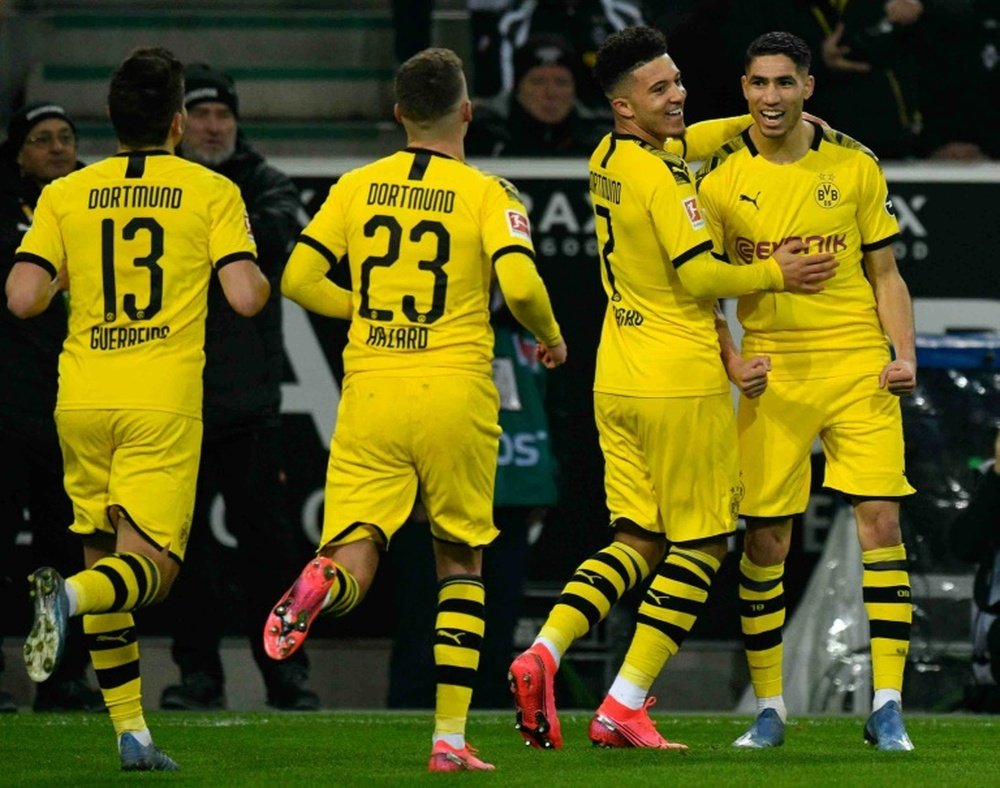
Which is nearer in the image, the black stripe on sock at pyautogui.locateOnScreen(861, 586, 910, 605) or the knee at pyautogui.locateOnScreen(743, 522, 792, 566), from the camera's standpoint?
the black stripe on sock at pyautogui.locateOnScreen(861, 586, 910, 605)

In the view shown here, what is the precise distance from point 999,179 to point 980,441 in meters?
1.20

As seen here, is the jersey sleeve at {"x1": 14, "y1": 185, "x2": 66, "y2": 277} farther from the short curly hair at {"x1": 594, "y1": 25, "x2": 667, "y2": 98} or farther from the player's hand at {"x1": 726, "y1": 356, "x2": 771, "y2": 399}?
the player's hand at {"x1": 726, "y1": 356, "x2": 771, "y2": 399}

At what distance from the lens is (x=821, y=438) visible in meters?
7.19

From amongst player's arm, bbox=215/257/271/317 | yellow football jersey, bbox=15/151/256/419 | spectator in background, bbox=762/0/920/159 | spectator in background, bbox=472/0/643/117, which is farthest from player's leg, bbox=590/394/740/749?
spectator in background, bbox=472/0/643/117

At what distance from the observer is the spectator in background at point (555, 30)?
1097cm

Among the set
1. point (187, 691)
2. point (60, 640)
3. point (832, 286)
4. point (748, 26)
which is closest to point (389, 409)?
point (60, 640)

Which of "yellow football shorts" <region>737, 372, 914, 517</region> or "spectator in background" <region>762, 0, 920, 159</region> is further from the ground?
"spectator in background" <region>762, 0, 920, 159</region>

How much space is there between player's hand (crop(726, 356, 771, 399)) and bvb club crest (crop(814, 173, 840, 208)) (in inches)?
21.2

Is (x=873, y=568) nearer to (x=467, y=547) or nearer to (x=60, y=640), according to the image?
(x=467, y=547)

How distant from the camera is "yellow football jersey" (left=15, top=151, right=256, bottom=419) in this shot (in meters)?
6.49

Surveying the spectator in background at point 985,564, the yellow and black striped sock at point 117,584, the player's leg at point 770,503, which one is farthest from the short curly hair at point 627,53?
the spectator in background at point 985,564

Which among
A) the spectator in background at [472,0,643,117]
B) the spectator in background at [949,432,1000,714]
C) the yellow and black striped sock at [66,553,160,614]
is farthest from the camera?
the spectator in background at [472,0,643,117]

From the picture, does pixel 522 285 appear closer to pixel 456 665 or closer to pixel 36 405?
pixel 456 665

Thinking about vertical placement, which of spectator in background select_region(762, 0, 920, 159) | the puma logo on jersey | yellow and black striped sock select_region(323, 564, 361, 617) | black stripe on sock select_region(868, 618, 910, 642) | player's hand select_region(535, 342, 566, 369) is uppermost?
spectator in background select_region(762, 0, 920, 159)
